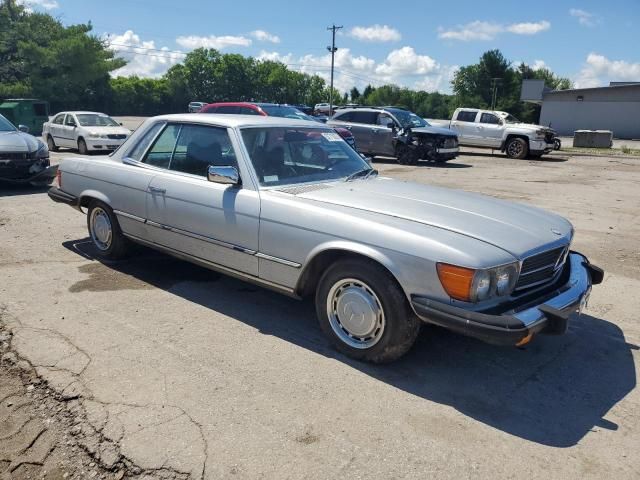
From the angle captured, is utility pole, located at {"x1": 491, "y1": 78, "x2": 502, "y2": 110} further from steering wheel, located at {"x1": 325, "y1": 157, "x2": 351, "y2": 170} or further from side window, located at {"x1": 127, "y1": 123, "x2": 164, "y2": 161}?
side window, located at {"x1": 127, "y1": 123, "x2": 164, "y2": 161}

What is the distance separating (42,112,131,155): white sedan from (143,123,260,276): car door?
12.3 m

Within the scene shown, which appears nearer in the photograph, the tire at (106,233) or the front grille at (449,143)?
the tire at (106,233)

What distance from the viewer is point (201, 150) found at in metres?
4.61

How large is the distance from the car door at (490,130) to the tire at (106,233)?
17963mm

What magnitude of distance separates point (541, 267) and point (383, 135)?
1394 centimetres

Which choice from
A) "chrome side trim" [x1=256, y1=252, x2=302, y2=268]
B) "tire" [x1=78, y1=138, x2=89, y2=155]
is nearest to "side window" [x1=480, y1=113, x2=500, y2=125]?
"tire" [x1=78, y1=138, x2=89, y2=155]

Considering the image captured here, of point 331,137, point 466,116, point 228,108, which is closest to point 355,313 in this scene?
point 331,137

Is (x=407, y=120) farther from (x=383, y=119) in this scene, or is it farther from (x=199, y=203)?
(x=199, y=203)

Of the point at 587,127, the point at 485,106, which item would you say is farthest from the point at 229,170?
the point at 485,106

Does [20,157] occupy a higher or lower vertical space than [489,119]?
lower

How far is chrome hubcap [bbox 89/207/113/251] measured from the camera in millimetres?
5449

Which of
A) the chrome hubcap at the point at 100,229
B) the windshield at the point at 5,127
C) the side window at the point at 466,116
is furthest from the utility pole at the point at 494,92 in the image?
the chrome hubcap at the point at 100,229

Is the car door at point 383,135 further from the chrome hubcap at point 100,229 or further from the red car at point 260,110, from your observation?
the chrome hubcap at point 100,229

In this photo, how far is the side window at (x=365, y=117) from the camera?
17.3m
